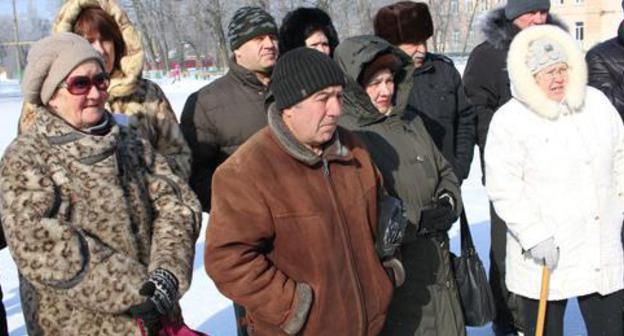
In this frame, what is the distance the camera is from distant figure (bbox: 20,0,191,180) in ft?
9.77

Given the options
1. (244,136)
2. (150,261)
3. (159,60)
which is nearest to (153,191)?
(150,261)

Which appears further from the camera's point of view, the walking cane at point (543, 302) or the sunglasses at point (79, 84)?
the walking cane at point (543, 302)

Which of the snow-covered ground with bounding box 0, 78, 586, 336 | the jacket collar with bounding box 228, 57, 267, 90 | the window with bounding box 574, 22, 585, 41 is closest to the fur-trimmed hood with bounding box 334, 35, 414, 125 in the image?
the jacket collar with bounding box 228, 57, 267, 90

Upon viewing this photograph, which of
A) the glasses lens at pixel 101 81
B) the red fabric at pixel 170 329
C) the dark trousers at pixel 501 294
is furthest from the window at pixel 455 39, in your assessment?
the red fabric at pixel 170 329

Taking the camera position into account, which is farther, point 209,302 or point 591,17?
point 591,17

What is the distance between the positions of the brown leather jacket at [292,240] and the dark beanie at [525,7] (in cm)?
205

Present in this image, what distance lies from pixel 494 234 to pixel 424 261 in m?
1.47

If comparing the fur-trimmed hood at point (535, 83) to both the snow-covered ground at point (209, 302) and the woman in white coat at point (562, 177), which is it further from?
the snow-covered ground at point (209, 302)

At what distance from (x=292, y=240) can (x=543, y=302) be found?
1415mm

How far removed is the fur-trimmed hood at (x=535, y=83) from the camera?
312cm

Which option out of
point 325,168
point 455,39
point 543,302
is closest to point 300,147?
point 325,168

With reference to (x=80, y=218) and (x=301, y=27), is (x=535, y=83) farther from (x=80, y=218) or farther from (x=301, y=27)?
(x=80, y=218)

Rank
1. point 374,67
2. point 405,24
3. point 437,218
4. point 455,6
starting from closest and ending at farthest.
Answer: point 437,218 < point 374,67 < point 405,24 < point 455,6

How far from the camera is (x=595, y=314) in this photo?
10.6ft
